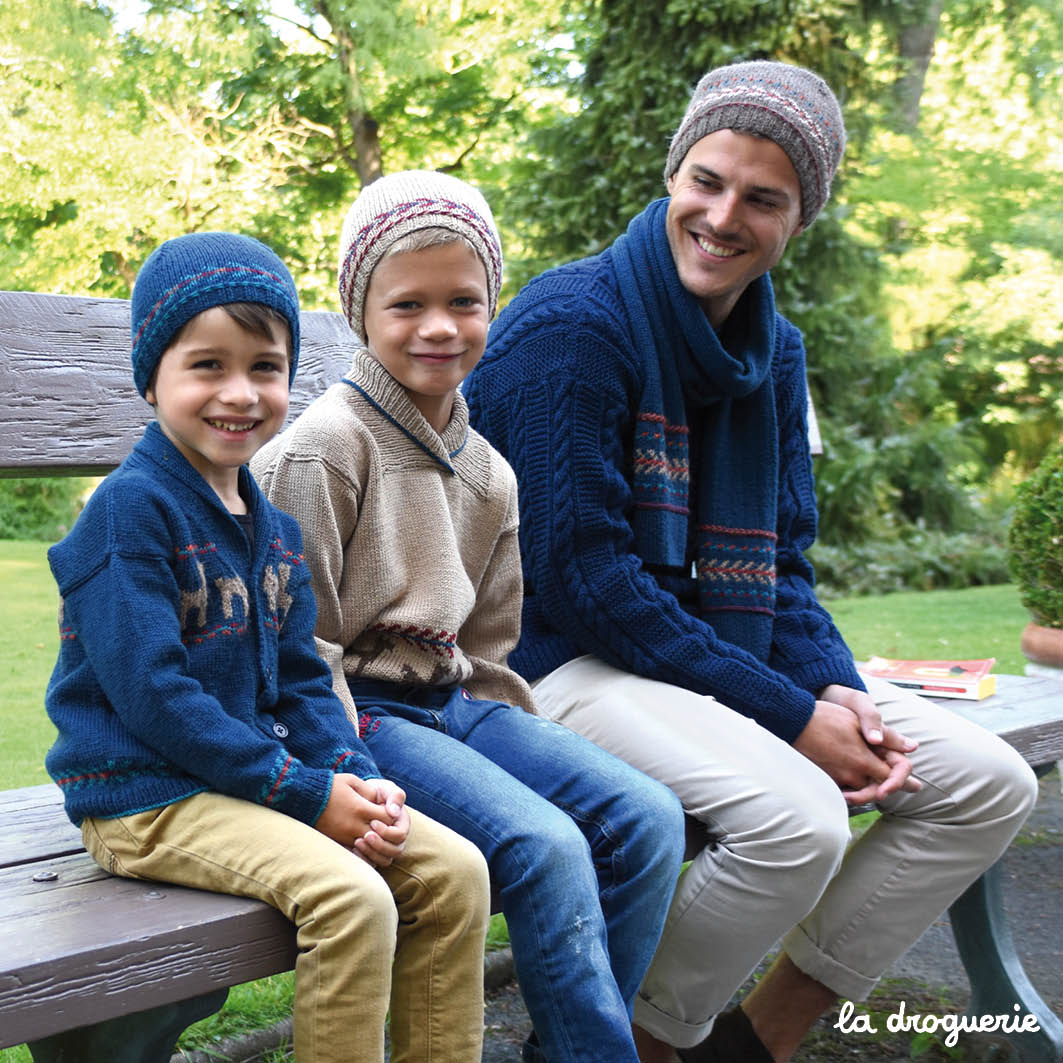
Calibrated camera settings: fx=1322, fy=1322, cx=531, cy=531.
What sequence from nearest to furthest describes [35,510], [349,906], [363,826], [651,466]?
[349,906], [363,826], [651,466], [35,510]

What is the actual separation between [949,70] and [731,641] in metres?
16.1

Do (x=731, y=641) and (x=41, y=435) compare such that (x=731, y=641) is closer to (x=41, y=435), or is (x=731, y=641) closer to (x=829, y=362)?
(x=41, y=435)

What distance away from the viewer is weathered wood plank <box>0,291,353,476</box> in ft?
7.73

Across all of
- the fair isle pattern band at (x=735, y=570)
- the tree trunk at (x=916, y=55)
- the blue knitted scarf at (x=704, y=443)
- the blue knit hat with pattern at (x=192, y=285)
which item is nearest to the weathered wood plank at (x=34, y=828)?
the blue knit hat with pattern at (x=192, y=285)

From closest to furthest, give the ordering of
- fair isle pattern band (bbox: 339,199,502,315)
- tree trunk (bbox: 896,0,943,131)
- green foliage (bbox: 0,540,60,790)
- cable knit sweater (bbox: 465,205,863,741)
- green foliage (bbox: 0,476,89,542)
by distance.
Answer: fair isle pattern band (bbox: 339,199,502,315)
cable knit sweater (bbox: 465,205,863,741)
green foliage (bbox: 0,540,60,790)
green foliage (bbox: 0,476,89,542)
tree trunk (bbox: 896,0,943,131)

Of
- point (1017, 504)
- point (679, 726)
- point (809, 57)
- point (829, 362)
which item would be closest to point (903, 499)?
point (829, 362)

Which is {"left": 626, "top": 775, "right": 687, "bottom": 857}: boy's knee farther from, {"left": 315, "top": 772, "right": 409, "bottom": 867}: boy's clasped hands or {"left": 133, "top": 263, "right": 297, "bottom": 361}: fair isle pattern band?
{"left": 133, "top": 263, "right": 297, "bottom": 361}: fair isle pattern band

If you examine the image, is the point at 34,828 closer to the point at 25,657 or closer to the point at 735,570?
the point at 735,570

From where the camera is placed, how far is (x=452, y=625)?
2.06 metres

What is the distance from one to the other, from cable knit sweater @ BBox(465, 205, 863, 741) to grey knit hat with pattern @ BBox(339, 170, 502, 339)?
0.80 feet

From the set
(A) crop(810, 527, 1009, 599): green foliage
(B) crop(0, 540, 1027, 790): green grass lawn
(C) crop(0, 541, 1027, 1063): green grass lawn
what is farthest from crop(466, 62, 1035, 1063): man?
(A) crop(810, 527, 1009, 599): green foliage

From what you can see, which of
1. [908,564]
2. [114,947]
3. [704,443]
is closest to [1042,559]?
[704,443]

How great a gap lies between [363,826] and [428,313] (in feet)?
2.69

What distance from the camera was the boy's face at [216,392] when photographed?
176 centimetres
